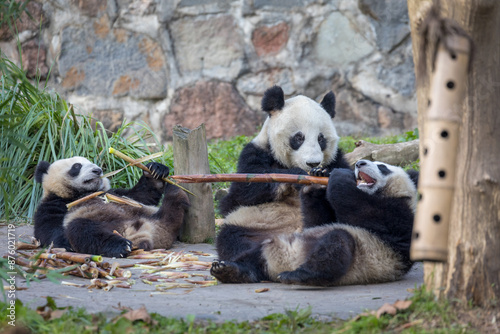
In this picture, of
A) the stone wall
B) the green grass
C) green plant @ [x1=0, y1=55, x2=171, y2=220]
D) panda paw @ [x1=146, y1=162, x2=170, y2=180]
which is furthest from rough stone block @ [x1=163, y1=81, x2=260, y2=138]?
the green grass

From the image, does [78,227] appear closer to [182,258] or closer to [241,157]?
[182,258]

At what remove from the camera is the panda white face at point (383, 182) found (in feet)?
15.2

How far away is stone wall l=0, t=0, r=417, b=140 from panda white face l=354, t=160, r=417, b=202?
13.7 feet

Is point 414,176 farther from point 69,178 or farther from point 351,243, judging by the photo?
point 69,178

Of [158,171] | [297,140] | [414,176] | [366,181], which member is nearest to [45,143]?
[158,171]

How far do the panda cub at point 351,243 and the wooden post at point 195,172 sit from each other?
1462 millimetres

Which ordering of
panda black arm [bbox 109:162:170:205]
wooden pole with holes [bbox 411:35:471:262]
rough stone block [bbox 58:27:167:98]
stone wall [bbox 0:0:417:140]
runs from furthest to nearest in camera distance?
rough stone block [bbox 58:27:167:98] < stone wall [bbox 0:0:417:140] < panda black arm [bbox 109:162:170:205] < wooden pole with holes [bbox 411:35:471:262]

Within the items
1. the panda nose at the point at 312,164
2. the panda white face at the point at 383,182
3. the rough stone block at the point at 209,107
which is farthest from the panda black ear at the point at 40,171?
the panda white face at the point at 383,182

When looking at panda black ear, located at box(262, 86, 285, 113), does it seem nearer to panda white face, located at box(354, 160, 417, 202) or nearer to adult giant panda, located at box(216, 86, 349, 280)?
adult giant panda, located at box(216, 86, 349, 280)

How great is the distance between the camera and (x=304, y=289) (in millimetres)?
4160

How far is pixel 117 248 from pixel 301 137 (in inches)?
74.7

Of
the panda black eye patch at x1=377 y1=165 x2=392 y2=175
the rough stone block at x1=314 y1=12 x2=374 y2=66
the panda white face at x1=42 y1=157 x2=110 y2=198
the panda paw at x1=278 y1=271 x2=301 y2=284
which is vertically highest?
the rough stone block at x1=314 y1=12 x2=374 y2=66

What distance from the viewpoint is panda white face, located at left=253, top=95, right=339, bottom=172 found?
5.44 meters

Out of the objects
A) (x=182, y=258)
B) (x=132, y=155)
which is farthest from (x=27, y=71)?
(x=182, y=258)
